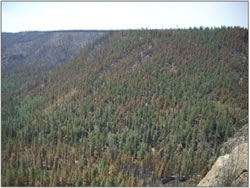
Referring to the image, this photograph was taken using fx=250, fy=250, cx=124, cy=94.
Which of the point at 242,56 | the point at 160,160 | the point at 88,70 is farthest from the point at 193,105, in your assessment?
the point at 88,70

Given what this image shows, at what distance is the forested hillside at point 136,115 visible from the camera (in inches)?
1694

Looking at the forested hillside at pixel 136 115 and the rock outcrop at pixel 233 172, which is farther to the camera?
the forested hillside at pixel 136 115

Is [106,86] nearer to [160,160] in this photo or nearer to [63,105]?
[63,105]

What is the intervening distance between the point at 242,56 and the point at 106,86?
4826 centimetres

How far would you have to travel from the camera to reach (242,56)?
86438 millimetres

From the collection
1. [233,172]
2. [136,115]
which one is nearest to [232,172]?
[233,172]

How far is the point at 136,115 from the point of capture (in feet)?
218

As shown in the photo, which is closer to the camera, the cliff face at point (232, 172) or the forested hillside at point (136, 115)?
the cliff face at point (232, 172)

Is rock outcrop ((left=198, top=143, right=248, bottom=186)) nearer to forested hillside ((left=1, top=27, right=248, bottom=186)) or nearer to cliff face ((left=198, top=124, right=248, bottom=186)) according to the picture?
cliff face ((left=198, top=124, right=248, bottom=186))

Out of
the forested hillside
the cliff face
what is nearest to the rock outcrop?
the cliff face

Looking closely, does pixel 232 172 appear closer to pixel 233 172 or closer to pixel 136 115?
pixel 233 172

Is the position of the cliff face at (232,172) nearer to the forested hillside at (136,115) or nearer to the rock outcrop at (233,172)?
the rock outcrop at (233,172)

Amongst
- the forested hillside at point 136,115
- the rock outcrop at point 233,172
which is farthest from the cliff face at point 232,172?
the forested hillside at point 136,115

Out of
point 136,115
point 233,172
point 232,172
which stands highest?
point 232,172
